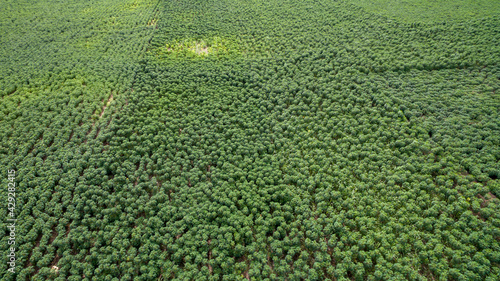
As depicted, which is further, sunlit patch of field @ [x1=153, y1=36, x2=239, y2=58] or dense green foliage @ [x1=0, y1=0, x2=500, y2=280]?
sunlit patch of field @ [x1=153, y1=36, x2=239, y2=58]

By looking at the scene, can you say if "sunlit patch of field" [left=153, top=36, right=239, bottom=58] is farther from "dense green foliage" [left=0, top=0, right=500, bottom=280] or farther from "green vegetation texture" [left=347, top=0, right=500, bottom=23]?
"green vegetation texture" [left=347, top=0, right=500, bottom=23]

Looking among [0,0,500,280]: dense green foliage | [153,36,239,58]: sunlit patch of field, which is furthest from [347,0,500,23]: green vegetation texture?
[153,36,239,58]: sunlit patch of field

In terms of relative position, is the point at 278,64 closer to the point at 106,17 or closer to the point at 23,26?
the point at 106,17

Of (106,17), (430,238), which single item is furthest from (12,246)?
(106,17)

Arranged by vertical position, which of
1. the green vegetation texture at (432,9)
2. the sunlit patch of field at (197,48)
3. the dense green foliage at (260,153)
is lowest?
the dense green foliage at (260,153)

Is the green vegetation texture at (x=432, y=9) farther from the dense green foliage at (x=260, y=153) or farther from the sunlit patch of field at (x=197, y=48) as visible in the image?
the sunlit patch of field at (x=197, y=48)

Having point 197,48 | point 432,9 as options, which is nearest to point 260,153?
point 197,48

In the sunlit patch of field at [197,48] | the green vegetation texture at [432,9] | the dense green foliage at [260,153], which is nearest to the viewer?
the dense green foliage at [260,153]

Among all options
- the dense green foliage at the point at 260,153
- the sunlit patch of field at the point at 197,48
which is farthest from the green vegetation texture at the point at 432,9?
the sunlit patch of field at the point at 197,48

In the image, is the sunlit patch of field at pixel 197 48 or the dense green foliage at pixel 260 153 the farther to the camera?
the sunlit patch of field at pixel 197 48
